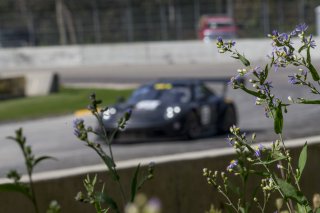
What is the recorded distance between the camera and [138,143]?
17.5 meters

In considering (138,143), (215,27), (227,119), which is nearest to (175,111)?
(138,143)

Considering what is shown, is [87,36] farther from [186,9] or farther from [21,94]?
[21,94]

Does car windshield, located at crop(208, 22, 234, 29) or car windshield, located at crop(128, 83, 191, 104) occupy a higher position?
car windshield, located at crop(128, 83, 191, 104)

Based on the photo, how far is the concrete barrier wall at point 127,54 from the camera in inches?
1649

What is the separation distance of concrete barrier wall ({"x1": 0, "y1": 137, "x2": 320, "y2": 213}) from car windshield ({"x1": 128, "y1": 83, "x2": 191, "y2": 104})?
41.1 ft

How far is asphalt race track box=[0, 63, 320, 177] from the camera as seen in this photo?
48.4 feet

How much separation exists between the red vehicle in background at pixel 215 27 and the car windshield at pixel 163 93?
104 feet

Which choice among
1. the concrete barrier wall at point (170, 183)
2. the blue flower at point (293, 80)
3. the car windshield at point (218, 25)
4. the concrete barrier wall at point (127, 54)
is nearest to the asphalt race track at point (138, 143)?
the concrete barrier wall at point (170, 183)

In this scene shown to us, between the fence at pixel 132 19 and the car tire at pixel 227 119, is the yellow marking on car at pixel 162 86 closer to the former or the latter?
the car tire at pixel 227 119

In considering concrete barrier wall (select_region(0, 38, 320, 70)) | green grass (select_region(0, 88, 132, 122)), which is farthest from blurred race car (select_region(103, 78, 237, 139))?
concrete barrier wall (select_region(0, 38, 320, 70))

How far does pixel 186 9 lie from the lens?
5081 cm

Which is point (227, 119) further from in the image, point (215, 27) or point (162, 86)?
point (215, 27)

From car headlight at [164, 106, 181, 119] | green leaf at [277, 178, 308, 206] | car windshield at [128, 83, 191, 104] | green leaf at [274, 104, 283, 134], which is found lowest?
car headlight at [164, 106, 181, 119]

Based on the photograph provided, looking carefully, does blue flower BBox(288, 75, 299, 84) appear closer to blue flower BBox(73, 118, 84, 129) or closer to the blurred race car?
blue flower BBox(73, 118, 84, 129)
